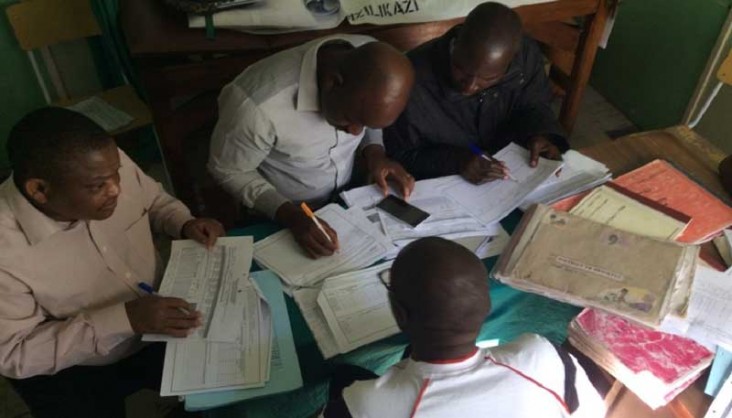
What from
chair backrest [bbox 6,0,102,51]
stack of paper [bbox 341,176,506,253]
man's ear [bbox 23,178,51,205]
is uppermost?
chair backrest [bbox 6,0,102,51]

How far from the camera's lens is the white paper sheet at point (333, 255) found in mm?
1255

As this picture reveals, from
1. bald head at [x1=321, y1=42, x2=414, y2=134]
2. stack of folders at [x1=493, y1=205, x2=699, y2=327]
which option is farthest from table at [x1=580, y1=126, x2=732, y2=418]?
bald head at [x1=321, y1=42, x2=414, y2=134]

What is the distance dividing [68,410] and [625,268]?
4.16 feet

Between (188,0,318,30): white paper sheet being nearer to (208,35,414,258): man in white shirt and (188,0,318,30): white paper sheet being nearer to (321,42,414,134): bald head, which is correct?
(208,35,414,258): man in white shirt

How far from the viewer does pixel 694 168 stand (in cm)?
162

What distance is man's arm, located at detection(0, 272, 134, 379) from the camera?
100 cm

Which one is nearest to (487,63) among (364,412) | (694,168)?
(694,168)

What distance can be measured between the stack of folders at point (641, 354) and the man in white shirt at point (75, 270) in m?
0.82

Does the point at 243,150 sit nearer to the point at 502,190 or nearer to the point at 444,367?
the point at 502,190

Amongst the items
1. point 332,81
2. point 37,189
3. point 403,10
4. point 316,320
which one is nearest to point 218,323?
point 316,320

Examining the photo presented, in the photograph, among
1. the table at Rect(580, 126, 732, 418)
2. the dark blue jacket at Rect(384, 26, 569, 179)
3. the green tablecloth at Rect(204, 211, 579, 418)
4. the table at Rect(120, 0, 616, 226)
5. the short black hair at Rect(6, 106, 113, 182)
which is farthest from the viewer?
the table at Rect(120, 0, 616, 226)

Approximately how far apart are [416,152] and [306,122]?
0.45 meters

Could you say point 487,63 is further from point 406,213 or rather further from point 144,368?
point 144,368

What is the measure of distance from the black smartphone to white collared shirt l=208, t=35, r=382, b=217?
9.9 inches
